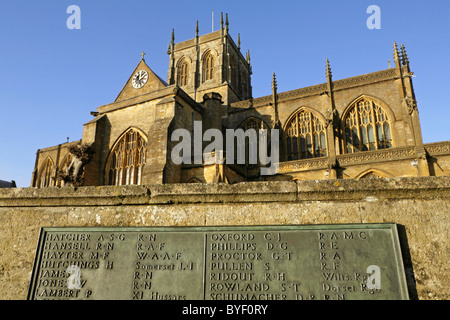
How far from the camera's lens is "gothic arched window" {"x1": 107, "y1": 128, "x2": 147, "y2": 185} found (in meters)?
20.2

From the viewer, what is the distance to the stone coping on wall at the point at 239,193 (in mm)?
3426

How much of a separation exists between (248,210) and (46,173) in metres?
35.3

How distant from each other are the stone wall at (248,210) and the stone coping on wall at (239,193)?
0.03 ft

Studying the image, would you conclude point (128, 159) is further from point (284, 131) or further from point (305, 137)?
point (305, 137)

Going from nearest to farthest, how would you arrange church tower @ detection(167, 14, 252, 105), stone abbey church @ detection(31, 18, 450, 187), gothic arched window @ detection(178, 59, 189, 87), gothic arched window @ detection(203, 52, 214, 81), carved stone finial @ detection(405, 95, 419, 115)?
stone abbey church @ detection(31, 18, 450, 187) → carved stone finial @ detection(405, 95, 419, 115) → church tower @ detection(167, 14, 252, 105) → gothic arched window @ detection(203, 52, 214, 81) → gothic arched window @ detection(178, 59, 189, 87)

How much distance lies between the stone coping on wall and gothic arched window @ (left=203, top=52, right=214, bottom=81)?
3023 cm

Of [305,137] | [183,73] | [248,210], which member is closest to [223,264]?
[248,210]

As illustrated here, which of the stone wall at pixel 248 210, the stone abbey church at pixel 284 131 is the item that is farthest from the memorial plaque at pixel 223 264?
the stone abbey church at pixel 284 131

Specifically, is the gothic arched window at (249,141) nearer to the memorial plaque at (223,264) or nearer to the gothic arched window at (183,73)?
the gothic arched window at (183,73)

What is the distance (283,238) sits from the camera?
342 centimetres

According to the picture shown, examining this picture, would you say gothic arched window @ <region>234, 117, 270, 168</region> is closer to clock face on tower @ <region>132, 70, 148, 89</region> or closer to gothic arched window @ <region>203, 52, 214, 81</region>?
clock face on tower @ <region>132, 70, 148, 89</region>

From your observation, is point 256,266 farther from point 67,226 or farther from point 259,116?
point 259,116

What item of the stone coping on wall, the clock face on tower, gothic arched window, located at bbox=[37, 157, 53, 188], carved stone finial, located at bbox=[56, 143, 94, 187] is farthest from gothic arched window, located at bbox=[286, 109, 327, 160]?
gothic arched window, located at bbox=[37, 157, 53, 188]
